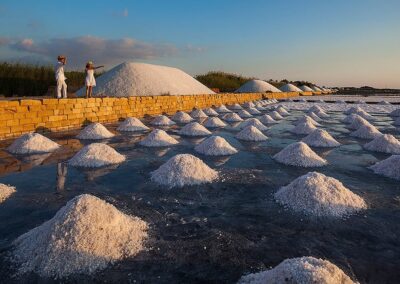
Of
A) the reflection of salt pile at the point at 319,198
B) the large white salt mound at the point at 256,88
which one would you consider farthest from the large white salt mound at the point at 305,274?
the large white salt mound at the point at 256,88

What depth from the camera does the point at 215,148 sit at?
20.5ft

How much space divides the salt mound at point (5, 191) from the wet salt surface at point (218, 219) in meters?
0.08

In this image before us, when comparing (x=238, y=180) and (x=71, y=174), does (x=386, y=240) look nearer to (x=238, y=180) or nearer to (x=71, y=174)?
(x=238, y=180)

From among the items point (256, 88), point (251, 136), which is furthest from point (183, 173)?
point (256, 88)

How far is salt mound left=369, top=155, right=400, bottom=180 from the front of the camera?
4910mm

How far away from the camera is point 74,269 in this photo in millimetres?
2406

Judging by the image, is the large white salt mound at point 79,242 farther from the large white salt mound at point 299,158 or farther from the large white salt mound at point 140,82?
the large white salt mound at point 140,82

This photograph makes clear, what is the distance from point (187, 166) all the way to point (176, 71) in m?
16.5

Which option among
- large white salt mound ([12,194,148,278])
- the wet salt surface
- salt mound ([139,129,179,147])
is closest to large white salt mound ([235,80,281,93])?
salt mound ([139,129,179,147])

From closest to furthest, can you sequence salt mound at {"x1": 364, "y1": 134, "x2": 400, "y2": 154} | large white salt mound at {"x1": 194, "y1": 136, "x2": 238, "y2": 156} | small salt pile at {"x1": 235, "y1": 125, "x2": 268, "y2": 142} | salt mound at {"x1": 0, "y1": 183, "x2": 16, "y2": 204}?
1. salt mound at {"x1": 0, "y1": 183, "x2": 16, "y2": 204}
2. large white salt mound at {"x1": 194, "y1": 136, "x2": 238, "y2": 156}
3. salt mound at {"x1": 364, "y1": 134, "x2": 400, "y2": 154}
4. small salt pile at {"x1": 235, "y1": 125, "x2": 268, "y2": 142}

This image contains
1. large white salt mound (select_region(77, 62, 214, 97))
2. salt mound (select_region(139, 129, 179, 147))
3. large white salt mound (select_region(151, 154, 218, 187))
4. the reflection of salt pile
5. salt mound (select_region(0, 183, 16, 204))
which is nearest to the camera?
the reflection of salt pile

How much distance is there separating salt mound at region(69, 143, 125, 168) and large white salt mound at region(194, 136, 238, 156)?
147cm

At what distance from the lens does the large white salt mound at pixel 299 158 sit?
548cm

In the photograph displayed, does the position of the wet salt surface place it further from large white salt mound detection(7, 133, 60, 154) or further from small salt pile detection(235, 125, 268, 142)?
small salt pile detection(235, 125, 268, 142)
